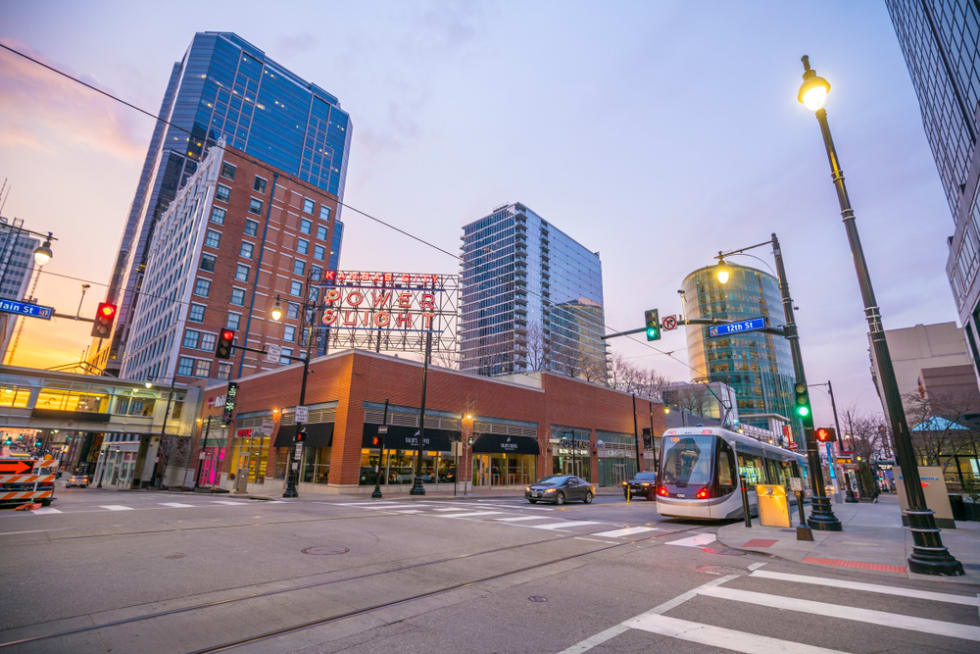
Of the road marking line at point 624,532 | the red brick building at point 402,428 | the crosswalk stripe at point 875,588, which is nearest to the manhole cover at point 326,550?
the road marking line at point 624,532

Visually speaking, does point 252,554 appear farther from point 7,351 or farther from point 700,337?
point 7,351

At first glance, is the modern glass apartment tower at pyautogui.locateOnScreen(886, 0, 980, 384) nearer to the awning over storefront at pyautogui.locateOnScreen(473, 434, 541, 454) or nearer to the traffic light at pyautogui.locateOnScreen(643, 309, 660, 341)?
the traffic light at pyautogui.locateOnScreen(643, 309, 660, 341)

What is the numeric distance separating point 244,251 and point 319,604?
207ft

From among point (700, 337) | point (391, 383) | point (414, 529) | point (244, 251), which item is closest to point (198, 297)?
point (244, 251)

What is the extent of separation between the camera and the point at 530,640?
445 centimetres

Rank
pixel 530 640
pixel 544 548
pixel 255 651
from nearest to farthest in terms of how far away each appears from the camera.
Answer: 1. pixel 255 651
2. pixel 530 640
3. pixel 544 548

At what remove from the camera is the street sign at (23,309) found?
46.0 ft

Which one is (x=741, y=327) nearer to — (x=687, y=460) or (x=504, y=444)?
(x=687, y=460)

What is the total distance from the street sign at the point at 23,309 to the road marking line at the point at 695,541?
1956cm

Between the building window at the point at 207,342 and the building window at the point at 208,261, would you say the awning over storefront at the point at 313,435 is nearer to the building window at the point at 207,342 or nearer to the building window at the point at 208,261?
the building window at the point at 207,342

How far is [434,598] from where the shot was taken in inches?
229

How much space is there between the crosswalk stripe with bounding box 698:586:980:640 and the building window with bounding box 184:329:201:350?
59682 mm

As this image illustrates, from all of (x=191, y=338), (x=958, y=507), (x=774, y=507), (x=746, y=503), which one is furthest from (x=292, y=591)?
(x=191, y=338)

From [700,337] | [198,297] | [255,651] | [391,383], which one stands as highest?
[700,337]
